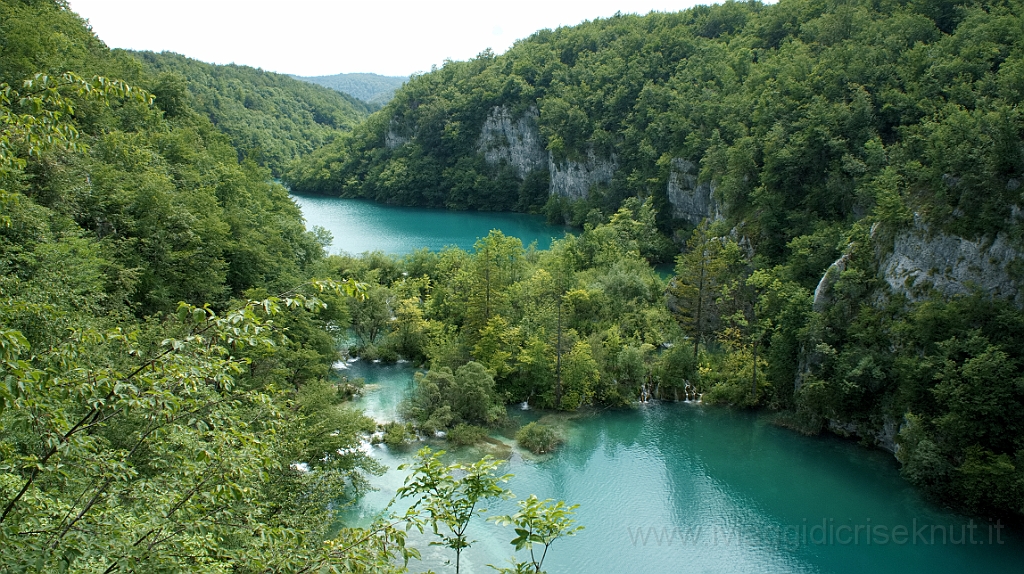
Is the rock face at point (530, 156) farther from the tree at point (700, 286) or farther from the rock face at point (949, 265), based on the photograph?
the rock face at point (949, 265)

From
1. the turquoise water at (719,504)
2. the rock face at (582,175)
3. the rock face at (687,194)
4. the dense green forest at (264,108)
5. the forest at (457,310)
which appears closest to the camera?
the forest at (457,310)

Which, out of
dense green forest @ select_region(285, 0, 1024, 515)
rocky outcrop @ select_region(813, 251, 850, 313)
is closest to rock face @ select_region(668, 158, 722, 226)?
dense green forest @ select_region(285, 0, 1024, 515)

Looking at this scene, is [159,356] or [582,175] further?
[582,175]

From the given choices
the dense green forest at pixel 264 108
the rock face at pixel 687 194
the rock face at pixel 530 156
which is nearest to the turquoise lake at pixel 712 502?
the rock face at pixel 687 194

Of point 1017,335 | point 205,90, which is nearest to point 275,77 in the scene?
point 205,90

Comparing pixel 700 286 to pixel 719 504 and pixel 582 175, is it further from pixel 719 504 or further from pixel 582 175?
pixel 582 175

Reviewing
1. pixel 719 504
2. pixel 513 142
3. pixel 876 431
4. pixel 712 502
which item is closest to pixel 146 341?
pixel 712 502
